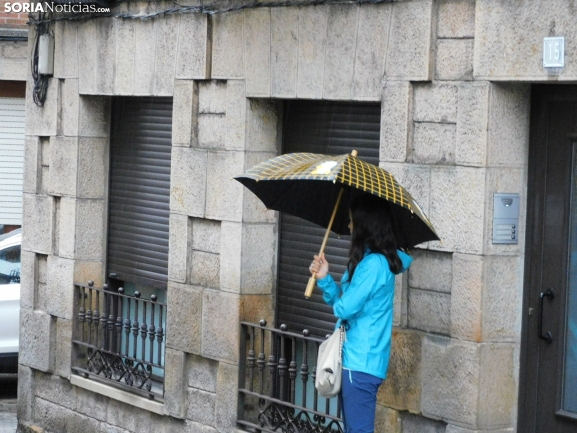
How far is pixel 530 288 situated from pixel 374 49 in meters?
1.73

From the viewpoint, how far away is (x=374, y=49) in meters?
7.41

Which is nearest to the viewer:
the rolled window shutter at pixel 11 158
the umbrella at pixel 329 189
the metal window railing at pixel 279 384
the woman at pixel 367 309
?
the umbrella at pixel 329 189

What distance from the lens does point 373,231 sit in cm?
639

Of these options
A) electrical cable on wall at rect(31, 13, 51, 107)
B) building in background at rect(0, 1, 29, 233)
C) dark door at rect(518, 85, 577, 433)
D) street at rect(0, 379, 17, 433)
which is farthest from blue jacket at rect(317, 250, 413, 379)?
building in background at rect(0, 1, 29, 233)

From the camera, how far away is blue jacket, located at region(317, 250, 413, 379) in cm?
632

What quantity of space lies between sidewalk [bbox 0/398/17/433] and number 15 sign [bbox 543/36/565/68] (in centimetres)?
686

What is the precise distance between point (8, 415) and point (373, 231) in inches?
266

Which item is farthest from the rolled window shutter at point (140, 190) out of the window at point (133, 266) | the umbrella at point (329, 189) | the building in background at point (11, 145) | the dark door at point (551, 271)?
the building in background at point (11, 145)

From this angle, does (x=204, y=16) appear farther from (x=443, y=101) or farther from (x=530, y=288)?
(x=530, y=288)

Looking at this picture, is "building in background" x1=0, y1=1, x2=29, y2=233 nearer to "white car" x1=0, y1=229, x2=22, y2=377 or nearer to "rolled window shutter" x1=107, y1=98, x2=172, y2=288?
"white car" x1=0, y1=229, x2=22, y2=377

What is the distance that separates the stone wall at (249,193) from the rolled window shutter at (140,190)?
0.43 feet

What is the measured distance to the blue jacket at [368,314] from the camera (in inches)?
249

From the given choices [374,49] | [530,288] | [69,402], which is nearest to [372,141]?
[374,49]

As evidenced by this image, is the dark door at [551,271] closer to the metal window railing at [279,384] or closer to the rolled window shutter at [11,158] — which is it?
the metal window railing at [279,384]
